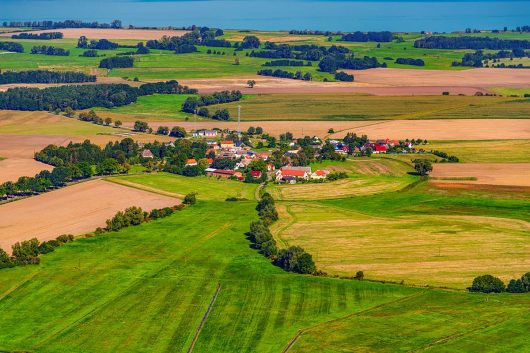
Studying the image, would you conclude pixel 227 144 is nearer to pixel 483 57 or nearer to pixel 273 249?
pixel 273 249

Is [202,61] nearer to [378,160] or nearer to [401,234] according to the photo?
[378,160]

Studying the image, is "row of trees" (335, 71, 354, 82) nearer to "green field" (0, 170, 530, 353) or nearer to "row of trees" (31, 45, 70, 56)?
"row of trees" (31, 45, 70, 56)

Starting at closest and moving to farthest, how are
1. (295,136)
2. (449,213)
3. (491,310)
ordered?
(491,310)
(449,213)
(295,136)

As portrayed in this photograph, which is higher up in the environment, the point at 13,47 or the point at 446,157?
the point at 13,47

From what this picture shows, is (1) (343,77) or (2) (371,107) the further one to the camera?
(1) (343,77)

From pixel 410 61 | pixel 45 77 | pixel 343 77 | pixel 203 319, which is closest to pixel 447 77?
pixel 343 77

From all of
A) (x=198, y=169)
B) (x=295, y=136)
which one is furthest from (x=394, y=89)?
(x=198, y=169)
